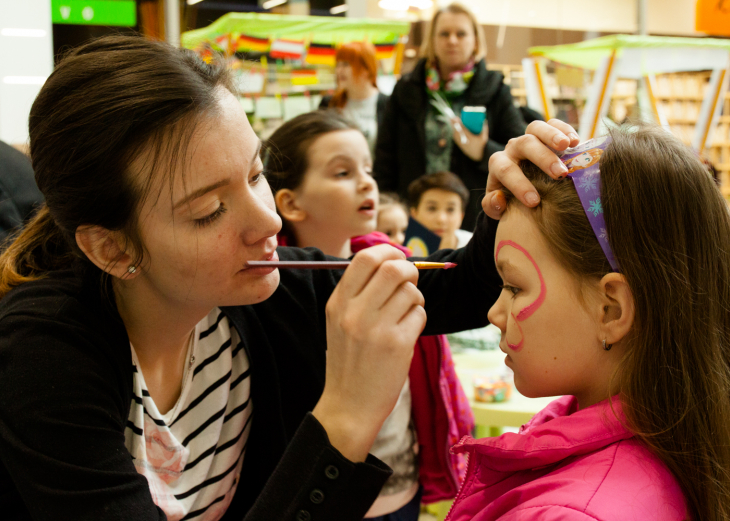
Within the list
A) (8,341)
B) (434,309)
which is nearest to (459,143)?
(434,309)

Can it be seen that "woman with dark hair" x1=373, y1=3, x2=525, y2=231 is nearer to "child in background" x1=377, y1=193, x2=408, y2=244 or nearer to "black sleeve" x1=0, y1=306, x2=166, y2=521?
"child in background" x1=377, y1=193, x2=408, y2=244

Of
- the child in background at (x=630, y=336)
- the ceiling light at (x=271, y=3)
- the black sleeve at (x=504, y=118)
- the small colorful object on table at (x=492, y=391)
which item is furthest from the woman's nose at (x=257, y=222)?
the ceiling light at (x=271, y=3)

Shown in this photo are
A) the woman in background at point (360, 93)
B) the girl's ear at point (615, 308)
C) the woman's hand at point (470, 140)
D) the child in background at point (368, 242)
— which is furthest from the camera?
the woman in background at point (360, 93)

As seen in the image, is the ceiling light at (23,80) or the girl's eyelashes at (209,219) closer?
the girl's eyelashes at (209,219)

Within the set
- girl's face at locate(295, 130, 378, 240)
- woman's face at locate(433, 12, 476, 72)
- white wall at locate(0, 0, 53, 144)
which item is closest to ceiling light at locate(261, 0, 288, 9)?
white wall at locate(0, 0, 53, 144)

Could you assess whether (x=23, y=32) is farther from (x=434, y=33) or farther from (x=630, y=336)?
(x=630, y=336)

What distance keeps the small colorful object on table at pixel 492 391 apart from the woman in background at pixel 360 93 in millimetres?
1608

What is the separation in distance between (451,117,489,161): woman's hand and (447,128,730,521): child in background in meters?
1.72

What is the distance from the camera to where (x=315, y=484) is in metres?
0.76

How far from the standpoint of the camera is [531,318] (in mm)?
886

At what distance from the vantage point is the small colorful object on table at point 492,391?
170cm

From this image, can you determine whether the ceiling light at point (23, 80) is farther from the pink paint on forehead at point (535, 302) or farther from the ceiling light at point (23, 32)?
the pink paint on forehead at point (535, 302)

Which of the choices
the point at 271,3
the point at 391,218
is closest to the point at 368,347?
the point at 391,218

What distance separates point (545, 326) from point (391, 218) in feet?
5.19
